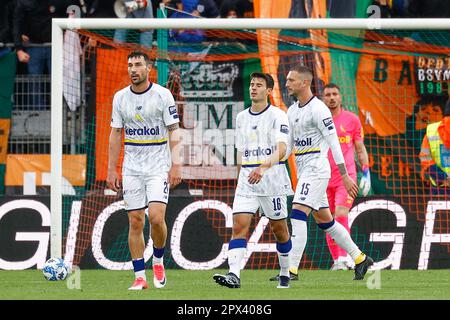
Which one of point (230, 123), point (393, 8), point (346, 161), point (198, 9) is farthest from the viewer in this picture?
point (393, 8)

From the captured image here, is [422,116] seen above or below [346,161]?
above

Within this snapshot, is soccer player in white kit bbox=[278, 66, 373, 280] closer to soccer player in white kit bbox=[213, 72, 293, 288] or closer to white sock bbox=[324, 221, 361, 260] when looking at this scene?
white sock bbox=[324, 221, 361, 260]

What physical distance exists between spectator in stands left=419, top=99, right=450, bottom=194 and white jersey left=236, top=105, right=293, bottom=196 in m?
4.47

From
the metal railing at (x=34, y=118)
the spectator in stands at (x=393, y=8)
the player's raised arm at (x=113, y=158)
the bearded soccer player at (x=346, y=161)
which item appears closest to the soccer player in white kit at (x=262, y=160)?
the player's raised arm at (x=113, y=158)

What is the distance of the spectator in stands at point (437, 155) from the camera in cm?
1680

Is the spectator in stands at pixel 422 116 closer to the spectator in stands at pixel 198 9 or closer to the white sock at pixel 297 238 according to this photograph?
the spectator in stands at pixel 198 9

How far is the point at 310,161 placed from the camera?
1370 cm

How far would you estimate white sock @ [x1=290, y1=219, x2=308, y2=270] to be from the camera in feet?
44.6

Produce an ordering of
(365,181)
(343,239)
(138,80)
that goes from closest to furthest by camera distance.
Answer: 1. (138,80)
2. (343,239)
3. (365,181)

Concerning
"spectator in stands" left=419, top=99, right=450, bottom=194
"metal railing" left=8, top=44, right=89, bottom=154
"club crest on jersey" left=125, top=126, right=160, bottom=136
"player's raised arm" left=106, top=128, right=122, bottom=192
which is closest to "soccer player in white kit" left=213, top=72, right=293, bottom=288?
"club crest on jersey" left=125, top=126, right=160, bottom=136

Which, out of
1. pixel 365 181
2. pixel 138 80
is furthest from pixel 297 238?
pixel 138 80

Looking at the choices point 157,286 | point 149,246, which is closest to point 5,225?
point 149,246

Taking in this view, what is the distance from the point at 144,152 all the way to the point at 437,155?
5.63m

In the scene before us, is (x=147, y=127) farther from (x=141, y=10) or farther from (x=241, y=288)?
(x=141, y=10)
